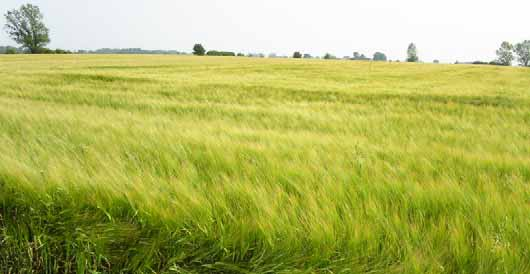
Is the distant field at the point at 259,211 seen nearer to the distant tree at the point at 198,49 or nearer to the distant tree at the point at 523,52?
the distant tree at the point at 198,49

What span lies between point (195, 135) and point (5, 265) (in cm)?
160

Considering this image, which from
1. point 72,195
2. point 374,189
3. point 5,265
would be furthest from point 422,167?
point 5,265

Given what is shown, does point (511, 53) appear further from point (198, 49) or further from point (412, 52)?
point (198, 49)

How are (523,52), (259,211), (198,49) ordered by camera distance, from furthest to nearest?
(523,52) < (198,49) < (259,211)

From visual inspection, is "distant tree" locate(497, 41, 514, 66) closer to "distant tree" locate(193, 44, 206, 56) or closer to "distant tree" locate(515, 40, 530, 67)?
"distant tree" locate(515, 40, 530, 67)

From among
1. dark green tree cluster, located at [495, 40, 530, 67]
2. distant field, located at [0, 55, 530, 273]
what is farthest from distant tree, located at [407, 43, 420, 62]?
distant field, located at [0, 55, 530, 273]

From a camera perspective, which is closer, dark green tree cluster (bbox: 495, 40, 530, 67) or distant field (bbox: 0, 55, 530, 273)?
distant field (bbox: 0, 55, 530, 273)

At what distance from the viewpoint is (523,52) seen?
297 ft

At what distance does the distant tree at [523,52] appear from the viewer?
294 feet

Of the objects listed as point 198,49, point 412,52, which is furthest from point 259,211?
point 412,52

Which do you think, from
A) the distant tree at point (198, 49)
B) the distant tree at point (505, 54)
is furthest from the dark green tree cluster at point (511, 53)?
the distant tree at point (198, 49)

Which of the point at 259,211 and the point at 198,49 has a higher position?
the point at 198,49

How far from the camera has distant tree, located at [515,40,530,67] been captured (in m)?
89.6

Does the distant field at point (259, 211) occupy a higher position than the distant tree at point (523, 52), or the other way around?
the distant tree at point (523, 52)
